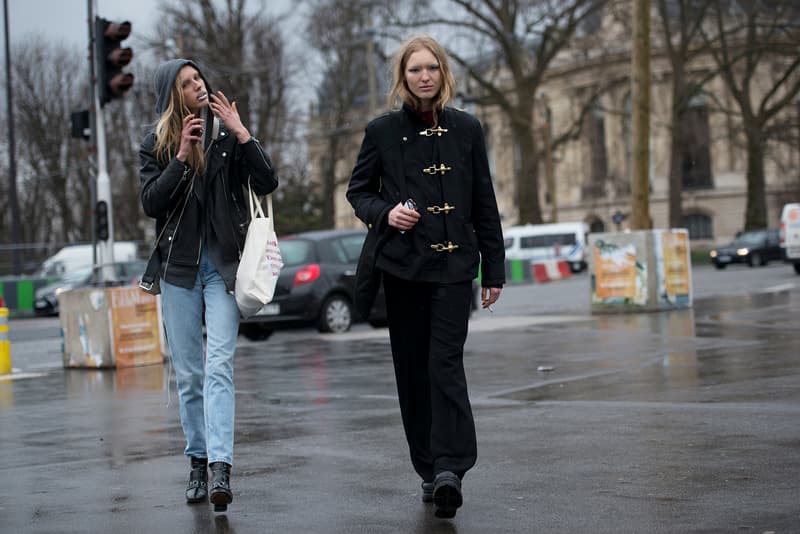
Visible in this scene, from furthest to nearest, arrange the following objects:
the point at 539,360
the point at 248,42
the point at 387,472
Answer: the point at 248,42 < the point at 539,360 < the point at 387,472

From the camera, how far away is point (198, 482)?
234 inches

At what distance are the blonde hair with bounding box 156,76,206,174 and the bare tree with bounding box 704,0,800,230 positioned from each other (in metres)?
38.1

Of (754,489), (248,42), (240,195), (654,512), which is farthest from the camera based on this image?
(248,42)

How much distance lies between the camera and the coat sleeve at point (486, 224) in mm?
5602

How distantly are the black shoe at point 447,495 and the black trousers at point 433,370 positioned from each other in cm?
7

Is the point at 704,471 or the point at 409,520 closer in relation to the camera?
the point at 409,520

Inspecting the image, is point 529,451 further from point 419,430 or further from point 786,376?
point 786,376

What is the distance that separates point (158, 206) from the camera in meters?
5.81

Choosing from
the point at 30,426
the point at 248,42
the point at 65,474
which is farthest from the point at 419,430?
the point at 248,42

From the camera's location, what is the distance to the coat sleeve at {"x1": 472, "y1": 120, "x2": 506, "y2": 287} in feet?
18.4

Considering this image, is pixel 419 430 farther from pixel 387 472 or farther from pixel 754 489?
pixel 754 489

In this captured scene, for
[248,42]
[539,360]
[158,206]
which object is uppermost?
[248,42]

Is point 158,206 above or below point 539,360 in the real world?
above

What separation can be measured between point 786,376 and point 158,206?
550 centimetres
